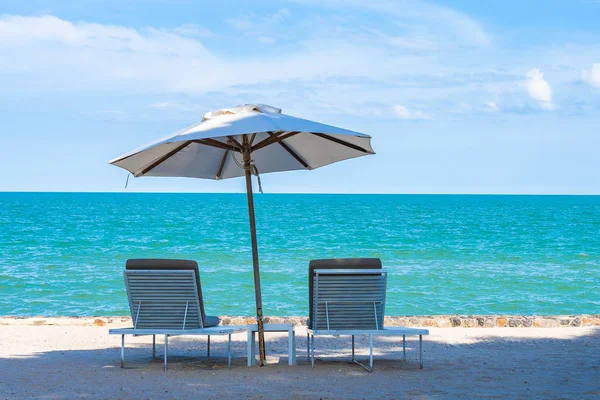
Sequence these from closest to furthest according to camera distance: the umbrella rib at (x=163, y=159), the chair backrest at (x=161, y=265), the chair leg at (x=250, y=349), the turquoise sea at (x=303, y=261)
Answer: the chair backrest at (x=161, y=265), the chair leg at (x=250, y=349), the umbrella rib at (x=163, y=159), the turquoise sea at (x=303, y=261)

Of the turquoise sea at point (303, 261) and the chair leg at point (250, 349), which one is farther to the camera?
the turquoise sea at point (303, 261)

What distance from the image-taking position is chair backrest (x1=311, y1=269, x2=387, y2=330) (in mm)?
5637

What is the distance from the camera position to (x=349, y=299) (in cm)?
569

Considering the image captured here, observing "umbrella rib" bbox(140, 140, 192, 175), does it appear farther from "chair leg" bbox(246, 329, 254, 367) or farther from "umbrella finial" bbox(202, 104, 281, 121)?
"chair leg" bbox(246, 329, 254, 367)

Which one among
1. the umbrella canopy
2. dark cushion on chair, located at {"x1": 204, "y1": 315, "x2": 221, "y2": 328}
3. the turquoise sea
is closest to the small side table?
dark cushion on chair, located at {"x1": 204, "y1": 315, "x2": 221, "y2": 328}

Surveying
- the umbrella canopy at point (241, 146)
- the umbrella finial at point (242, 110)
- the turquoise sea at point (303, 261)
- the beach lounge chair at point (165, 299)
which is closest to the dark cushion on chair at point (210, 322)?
the beach lounge chair at point (165, 299)

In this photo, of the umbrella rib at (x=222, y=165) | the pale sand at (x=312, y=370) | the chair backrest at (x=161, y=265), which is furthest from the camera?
the umbrella rib at (x=222, y=165)

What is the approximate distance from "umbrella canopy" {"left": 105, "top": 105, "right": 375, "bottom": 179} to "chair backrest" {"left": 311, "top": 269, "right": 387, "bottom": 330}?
1.02m

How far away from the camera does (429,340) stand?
24.0ft

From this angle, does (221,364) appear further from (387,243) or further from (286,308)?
(387,243)

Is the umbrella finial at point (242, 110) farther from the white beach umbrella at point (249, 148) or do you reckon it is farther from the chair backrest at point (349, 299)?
the chair backrest at point (349, 299)

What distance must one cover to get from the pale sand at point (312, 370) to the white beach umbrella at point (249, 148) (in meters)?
0.79

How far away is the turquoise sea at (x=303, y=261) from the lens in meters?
14.0

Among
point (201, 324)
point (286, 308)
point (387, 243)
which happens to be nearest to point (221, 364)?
point (201, 324)
